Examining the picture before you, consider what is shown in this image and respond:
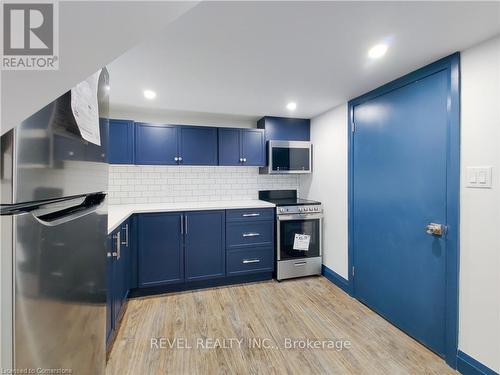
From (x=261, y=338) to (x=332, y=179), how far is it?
1.91 metres

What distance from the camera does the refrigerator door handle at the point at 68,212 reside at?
0.50 metres

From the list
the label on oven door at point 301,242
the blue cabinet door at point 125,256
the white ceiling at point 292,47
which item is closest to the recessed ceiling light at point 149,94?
the white ceiling at point 292,47

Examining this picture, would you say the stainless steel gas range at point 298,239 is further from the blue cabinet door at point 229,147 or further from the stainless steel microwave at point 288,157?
the blue cabinet door at point 229,147

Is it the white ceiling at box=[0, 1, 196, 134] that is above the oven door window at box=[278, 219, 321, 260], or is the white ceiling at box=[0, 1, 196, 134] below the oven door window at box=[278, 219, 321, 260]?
above

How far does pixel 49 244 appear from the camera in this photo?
1.69 feet

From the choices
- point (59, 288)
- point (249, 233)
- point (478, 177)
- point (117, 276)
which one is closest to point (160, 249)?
point (117, 276)

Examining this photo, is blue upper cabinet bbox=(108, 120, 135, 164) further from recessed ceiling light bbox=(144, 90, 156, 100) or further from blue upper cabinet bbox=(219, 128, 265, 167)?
blue upper cabinet bbox=(219, 128, 265, 167)

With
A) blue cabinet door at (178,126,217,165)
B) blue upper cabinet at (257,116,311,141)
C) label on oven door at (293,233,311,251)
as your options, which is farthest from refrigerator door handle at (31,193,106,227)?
blue upper cabinet at (257,116,311,141)

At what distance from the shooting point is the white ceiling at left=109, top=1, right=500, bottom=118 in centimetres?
118

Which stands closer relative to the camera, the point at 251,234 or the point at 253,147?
the point at 251,234

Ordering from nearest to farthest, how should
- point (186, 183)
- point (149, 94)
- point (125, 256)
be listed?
point (125, 256) → point (149, 94) → point (186, 183)

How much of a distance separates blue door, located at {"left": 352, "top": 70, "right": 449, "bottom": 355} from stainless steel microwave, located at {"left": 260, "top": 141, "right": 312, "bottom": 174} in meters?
0.83

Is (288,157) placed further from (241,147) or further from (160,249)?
(160,249)

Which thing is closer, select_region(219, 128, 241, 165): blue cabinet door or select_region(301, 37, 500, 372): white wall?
select_region(301, 37, 500, 372): white wall
